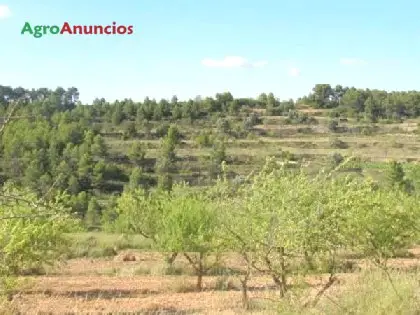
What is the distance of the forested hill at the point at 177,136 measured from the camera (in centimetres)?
4906

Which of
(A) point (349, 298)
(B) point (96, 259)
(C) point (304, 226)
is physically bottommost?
(B) point (96, 259)

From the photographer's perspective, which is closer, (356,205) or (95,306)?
(356,205)

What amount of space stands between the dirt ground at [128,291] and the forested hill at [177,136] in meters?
9.90

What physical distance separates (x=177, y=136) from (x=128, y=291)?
4849 cm

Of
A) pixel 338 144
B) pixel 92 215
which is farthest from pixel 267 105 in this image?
pixel 92 215

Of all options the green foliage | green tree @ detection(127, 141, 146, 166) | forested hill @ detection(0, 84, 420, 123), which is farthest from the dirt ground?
forested hill @ detection(0, 84, 420, 123)

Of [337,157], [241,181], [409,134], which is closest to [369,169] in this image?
[337,157]

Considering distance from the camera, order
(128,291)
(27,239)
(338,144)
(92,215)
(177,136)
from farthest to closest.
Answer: (177,136)
(338,144)
(92,215)
(128,291)
(27,239)

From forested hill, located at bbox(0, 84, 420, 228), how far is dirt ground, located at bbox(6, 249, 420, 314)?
990 cm

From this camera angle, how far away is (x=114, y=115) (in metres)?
73.4

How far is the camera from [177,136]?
68.9 meters

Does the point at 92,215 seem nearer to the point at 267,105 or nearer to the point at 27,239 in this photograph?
the point at 27,239

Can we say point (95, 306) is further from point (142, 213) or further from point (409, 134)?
point (409, 134)

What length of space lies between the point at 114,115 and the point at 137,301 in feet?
186
